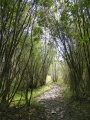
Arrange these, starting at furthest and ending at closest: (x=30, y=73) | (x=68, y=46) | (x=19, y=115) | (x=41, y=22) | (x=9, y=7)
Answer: (x=68, y=46), (x=41, y=22), (x=30, y=73), (x=19, y=115), (x=9, y=7)

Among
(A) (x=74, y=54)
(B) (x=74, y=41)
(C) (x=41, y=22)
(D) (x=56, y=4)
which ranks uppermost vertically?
(D) (x=56, y=4)

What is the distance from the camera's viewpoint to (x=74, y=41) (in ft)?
32.6

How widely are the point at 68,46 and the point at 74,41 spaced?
51 cm

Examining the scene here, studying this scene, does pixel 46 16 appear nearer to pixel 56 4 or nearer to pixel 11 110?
pixel 56 4

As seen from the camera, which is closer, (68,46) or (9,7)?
(9,7)

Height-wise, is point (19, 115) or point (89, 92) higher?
point (89, 92)

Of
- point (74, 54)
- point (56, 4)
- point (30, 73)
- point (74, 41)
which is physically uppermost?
point (56, 4)

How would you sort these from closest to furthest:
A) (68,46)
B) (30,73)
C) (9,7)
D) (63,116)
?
1. (9,7)
2. (63,116)
3. (30,73)
4. (68,46)

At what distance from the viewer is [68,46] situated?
9750 mm

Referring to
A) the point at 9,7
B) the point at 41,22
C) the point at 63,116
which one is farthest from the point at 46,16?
the point at 63,116

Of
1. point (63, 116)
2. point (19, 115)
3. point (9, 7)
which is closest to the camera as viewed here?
point (9, 7)

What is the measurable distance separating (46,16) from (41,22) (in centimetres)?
57

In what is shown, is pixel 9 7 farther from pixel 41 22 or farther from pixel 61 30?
pixel 61 30

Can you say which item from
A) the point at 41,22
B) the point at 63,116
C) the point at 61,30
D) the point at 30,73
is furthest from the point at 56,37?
the point at 63,116
